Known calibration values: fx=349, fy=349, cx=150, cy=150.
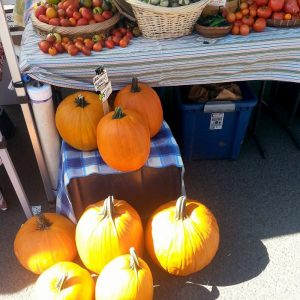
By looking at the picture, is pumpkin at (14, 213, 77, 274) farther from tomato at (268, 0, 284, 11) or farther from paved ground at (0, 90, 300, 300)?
tomato at (268, 0, 284, 11)

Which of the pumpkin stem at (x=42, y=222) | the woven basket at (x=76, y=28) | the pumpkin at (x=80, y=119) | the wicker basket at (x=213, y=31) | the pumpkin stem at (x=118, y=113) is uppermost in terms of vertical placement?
the woven basket at (x=76, y=28)

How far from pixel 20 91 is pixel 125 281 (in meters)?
1.19

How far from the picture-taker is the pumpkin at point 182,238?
180 cm

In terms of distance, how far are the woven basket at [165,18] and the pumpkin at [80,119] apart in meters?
0.62

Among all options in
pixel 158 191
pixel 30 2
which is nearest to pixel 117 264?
pixel 158 191

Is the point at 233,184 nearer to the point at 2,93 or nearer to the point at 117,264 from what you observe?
the point at 117,264

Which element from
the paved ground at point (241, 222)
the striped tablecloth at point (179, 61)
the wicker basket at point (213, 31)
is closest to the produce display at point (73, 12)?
the striped tablecloth at point (179, 61)

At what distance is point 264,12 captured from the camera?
2.31 m

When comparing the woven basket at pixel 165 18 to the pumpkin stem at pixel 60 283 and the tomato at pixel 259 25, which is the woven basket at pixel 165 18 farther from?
the pumpkin stem at pixel 60 283

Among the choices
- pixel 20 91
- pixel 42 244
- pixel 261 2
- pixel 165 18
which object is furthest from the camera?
pixel 261 2

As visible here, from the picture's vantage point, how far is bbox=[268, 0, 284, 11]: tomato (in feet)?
7.49

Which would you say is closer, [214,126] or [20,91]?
[20,91]

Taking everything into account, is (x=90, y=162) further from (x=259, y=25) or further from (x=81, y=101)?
(x=259, y=25)

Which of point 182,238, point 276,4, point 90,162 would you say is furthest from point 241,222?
point 276,4
